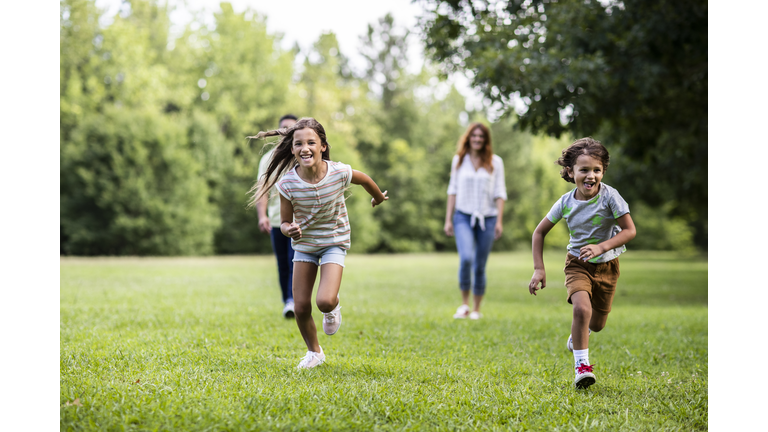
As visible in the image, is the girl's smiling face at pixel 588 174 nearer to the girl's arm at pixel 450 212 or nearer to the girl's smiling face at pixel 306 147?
the girl's smiling face at pixel 306 147

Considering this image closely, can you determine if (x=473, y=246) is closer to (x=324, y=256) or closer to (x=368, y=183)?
(x=368, y=183)

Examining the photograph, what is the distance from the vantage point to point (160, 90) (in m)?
31.3

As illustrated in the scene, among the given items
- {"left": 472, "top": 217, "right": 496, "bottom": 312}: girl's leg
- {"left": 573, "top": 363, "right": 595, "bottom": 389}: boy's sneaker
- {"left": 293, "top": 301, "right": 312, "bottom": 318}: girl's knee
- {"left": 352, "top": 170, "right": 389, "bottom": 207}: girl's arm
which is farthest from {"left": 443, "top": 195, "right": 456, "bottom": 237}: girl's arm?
{"left": 573, "top": 363, "right": 595, "bottom": 389}: boy's sneaker

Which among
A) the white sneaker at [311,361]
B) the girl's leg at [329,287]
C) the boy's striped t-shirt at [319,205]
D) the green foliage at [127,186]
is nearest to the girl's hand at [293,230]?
the boy's striped t-shirt at [319,205]

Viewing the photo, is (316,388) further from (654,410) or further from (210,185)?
(210,185)

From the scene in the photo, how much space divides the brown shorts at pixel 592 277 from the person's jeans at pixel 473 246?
129 inches

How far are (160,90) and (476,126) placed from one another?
1055 inches

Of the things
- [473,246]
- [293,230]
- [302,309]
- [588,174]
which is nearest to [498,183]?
[473,246]

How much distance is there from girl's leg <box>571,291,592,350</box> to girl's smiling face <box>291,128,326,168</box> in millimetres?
2184

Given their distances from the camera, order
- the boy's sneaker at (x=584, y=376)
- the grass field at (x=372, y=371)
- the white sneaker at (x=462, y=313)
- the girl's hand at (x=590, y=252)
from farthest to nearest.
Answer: the white sneaker at (x=462, y=313), the boy's sneaker at (x=584, y=376), the girl's hand at (x=590, y=252), the grass field at (x=372, y=371)

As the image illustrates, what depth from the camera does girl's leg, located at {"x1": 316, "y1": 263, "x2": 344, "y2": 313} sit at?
468cm

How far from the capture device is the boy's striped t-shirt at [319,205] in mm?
4691

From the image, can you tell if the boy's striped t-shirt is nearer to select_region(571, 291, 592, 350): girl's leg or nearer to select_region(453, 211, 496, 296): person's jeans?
select_region(571, 291, 592, 350): girl's leg

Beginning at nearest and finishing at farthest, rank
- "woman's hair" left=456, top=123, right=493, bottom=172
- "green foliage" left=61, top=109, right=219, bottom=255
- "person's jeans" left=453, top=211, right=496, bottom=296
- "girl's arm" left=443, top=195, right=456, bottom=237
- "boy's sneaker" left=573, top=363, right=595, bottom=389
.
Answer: "boy's sneaker" left=573, top=363, right=595, bottom=389 < "person's jeans" left=453, top=211, right=496, bottom=296 < "woman's hair" left=456, top=123, right=493, bottom=172 < "girl's arm" left=443, top=195, right=456, bottom=237 < "green foliage" left=61, top=109, right=219, bottom=255
